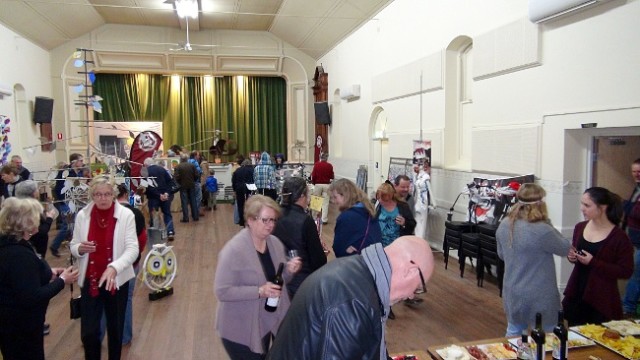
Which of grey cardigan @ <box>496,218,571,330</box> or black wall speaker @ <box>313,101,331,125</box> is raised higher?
black wall speaker @ <box>313,101,331,125</box>

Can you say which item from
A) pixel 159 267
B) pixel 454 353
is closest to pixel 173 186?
pixel 159 267

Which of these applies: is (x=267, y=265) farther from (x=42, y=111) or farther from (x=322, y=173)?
(x=42, y=111)

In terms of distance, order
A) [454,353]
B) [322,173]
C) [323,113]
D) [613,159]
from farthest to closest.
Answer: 1. [323,113]
2. [322,173]
3. [613,159]
4. [454,353]

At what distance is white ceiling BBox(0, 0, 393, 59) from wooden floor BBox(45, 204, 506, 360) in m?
6.05

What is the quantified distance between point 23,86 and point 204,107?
5.73 m

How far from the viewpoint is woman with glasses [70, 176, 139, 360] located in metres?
2.89

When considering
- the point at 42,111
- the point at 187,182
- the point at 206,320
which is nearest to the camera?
the point at 206,320

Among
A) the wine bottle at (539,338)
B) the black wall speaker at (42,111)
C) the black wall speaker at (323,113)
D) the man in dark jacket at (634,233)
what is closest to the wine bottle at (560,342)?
the wine bottle at (539,338)

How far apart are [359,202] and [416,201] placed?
3.84 m

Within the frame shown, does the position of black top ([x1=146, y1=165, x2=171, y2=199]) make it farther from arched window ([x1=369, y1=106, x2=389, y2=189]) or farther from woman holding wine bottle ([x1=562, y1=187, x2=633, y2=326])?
woman holding wine bottle ([x1=562, y1=187, x2=633, y2=326])

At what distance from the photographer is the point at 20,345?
97.6 inches

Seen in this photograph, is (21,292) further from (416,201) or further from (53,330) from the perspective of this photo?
(416,201)

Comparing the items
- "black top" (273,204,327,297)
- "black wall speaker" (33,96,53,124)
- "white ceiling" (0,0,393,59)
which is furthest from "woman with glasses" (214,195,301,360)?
"black wall speaker" (33,96,53,124)

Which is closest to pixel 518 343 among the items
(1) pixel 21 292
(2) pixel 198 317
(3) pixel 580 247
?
(3) pixel 580 247
